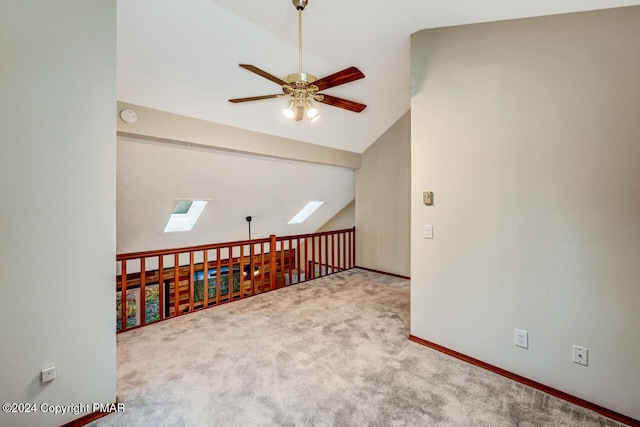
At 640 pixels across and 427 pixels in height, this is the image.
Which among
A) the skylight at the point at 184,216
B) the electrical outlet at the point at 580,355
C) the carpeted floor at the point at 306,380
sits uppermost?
the skylight at the point at 184,216

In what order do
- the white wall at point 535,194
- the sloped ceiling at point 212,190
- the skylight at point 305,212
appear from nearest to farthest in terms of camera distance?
1. the white wall at point 535,194
2. the sloped ceiling at point 212,190
3. the skylight at point 305,212

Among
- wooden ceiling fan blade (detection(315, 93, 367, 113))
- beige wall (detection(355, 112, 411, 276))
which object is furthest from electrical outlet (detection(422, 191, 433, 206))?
beige wall (detection(355, 112, 411, 276))

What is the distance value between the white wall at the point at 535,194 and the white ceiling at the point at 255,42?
23 centimetres

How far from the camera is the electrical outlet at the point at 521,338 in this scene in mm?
1932

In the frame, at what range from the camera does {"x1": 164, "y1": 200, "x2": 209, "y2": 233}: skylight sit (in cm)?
468

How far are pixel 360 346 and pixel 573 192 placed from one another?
200 cm

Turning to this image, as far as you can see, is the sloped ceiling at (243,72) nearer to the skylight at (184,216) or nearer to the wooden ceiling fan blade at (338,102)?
the skylight at (184,216)

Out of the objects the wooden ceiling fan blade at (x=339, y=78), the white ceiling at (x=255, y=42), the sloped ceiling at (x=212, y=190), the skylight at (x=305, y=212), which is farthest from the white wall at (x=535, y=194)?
the skylight at (x=305, y=212)

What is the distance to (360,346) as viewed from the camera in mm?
2434

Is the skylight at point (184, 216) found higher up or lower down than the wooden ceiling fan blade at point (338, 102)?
lower down

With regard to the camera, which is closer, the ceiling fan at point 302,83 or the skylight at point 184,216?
the ceiling fan at point 302,83

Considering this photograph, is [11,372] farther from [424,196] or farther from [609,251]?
[609,251]

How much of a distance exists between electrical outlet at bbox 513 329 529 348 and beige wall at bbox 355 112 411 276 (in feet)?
8.48

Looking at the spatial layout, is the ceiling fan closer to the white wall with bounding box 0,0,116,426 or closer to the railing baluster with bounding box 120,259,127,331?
the white wall with bounding box 0,0,116,426
